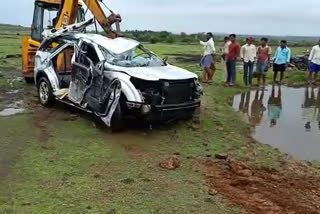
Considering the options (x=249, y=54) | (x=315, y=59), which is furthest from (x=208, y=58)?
(x=315, y=59)

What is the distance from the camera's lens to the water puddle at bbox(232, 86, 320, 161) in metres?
8.72

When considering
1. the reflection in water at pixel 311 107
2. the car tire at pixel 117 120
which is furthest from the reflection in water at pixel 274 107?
the car tire at pixel 117 120

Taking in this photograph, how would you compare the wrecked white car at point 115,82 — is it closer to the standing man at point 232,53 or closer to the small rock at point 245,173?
the small rock at point 245,173

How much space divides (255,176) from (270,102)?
22.0 feet

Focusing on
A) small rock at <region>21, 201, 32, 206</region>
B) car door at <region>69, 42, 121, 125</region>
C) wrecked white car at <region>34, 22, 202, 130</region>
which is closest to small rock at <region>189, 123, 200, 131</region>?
wrecked white car at <region>34, 22, 202, 130</region>

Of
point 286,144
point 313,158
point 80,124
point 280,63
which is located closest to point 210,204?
point 313,158

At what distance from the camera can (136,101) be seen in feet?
27.9

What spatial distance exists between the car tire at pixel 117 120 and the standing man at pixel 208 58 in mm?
7025

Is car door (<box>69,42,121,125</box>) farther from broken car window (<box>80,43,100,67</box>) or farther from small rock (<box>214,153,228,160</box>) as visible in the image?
small rock (<box>214,153,228,160</box>)

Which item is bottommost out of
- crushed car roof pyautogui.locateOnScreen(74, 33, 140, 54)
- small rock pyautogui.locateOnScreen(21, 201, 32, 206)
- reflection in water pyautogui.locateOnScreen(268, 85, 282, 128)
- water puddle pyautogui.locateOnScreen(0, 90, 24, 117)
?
small rock pyautogui.locateOnScreen(21, 201, 32, 206)

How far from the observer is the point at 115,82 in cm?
873

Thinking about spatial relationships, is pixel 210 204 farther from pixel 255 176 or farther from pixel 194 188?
pixel 255 176

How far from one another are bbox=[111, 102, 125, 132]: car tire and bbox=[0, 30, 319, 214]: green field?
0.16 meters

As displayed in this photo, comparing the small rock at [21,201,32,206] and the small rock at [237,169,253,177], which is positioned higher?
the small rock at [237,169,253,177]
